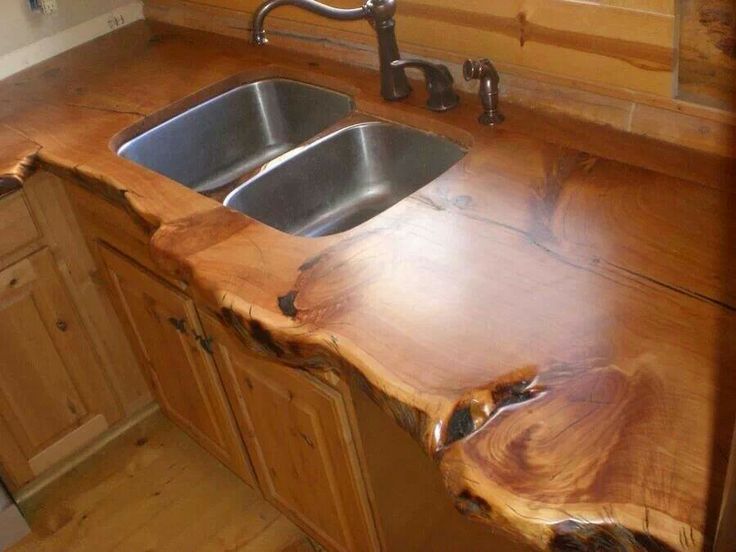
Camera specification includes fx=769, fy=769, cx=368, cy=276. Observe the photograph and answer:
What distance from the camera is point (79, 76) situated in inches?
74.5

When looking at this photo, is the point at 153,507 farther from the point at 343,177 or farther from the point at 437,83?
the point at 437,83

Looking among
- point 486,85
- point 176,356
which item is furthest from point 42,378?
point 486,85

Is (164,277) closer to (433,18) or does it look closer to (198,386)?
(198,386)

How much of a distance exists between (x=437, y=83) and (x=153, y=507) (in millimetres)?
1286

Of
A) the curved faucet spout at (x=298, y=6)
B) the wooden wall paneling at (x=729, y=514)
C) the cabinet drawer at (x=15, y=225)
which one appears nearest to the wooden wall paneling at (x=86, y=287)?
the cabinet drawer at (x=15, y=225)

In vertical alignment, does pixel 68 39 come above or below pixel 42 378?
above

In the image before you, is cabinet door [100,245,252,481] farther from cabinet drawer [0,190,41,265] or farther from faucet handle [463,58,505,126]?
faucet handle [463,58,505,126]

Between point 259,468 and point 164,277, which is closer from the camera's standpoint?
point 164,277

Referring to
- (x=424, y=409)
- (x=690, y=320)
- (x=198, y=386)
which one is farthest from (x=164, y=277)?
(x=690, y=320)

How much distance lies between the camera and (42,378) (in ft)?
6.06

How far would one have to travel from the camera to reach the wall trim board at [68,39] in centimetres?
197

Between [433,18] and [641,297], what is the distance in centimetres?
77

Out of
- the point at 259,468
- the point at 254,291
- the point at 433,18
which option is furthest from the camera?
the point at 259,468

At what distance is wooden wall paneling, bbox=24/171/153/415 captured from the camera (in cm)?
168
